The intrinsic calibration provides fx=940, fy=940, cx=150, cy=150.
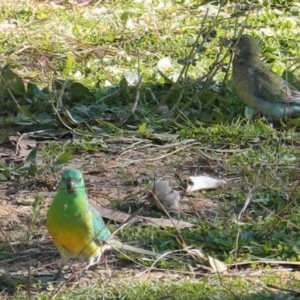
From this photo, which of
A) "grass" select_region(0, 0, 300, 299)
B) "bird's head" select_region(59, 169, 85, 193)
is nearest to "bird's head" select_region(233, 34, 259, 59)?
"grass" select_region(0, 0, 300, 299)

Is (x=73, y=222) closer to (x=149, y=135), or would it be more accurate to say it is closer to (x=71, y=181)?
(x=71, y=181)

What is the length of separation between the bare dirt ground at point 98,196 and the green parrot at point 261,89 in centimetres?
88

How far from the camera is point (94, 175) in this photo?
6285 mm

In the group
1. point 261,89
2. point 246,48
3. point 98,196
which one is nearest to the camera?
point 98,196

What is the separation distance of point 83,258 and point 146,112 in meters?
2.80

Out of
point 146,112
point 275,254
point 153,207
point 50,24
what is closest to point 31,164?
point 153,207

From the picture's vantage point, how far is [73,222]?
15.0 ft

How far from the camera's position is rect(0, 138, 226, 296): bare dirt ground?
4.91 meters

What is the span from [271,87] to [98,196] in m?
2.15

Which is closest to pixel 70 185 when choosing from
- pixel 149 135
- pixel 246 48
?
pixel 149 135

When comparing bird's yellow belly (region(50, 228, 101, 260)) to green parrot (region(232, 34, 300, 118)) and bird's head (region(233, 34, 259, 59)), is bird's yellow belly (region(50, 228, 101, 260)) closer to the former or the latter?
green parrot (region(232, 34, 300, 118))

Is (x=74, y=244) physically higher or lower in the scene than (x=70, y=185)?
lower

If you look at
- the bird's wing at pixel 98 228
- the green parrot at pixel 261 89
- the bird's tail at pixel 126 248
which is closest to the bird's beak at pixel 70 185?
the bird's wing at pixel 98 228

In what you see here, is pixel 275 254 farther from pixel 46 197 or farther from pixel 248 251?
pixel 46 197
